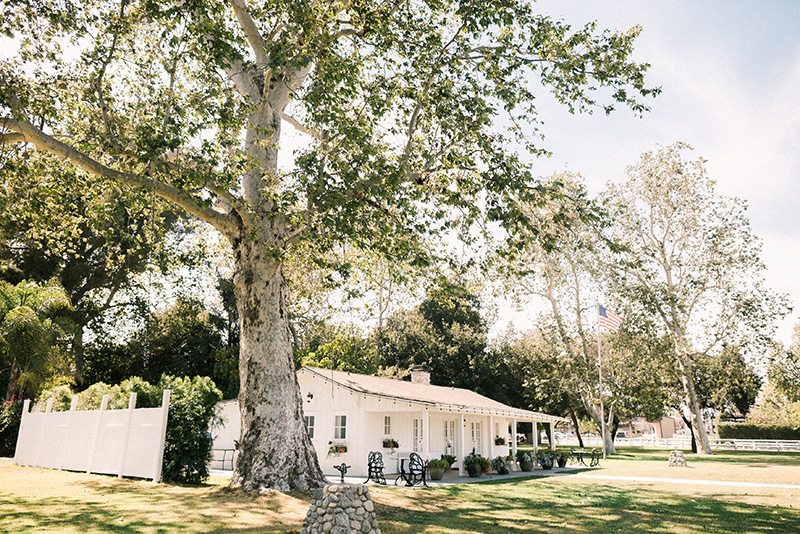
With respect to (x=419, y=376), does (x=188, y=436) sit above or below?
below

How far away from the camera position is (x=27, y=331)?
18234mm

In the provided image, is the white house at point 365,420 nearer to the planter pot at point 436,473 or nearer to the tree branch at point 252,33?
the planter pot at point 436,473

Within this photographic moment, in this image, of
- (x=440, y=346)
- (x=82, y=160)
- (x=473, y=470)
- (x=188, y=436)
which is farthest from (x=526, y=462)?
(x=82, y=160)

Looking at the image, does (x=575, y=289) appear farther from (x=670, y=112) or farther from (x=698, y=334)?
(x=670, y=112)

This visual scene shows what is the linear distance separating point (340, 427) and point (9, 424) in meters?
12.4

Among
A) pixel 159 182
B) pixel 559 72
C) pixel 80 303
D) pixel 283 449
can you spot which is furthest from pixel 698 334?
pixel 80 303

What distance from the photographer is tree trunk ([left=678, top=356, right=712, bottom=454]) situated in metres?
34.2

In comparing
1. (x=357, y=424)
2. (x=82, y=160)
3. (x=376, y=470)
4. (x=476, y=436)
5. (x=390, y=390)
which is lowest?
(x=376, y=470)

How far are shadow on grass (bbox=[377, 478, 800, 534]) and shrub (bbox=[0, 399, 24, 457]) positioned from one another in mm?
16288

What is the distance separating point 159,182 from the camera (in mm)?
10758

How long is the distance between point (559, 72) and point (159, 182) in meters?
8.90

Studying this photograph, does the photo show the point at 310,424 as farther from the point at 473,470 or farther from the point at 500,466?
the point at 500,466

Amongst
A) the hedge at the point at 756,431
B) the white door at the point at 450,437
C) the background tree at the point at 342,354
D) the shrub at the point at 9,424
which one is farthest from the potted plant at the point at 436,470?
the hedge at the point at 756,431

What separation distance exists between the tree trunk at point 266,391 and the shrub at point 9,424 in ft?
45.4
